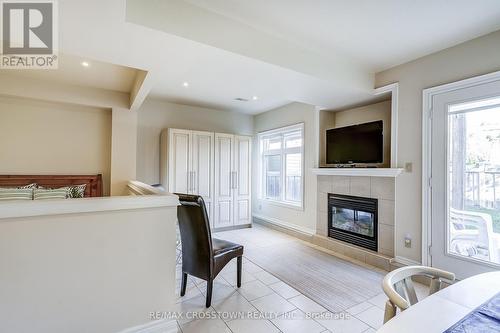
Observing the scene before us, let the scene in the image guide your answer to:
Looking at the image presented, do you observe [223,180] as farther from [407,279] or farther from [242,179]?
[407,279]

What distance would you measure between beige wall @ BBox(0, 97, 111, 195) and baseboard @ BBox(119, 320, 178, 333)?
119 inches

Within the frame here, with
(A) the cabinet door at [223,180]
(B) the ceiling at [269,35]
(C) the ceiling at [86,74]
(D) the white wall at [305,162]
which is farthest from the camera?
(A) the cabinet door at [223,180]

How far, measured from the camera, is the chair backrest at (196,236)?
2.21m

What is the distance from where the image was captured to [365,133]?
3.48 meters

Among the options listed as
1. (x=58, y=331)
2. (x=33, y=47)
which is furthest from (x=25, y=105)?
(x=58, y=331)

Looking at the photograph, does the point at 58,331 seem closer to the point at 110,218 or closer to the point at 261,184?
the point at 110,218

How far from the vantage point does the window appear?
485 cm

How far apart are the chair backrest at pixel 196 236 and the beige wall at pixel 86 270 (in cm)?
31

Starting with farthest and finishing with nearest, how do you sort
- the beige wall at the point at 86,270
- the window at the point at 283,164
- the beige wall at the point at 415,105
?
1. the window at the point at 283,164
2. the beige wall at the point at 415,105
3. the beige wall at the point at 86,270

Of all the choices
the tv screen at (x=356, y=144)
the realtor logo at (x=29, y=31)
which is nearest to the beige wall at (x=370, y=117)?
the tv screen at (x=356, y=144)

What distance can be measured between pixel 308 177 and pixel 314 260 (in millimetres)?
1611

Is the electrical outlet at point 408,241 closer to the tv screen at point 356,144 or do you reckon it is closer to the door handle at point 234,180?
the tv screen at point 356,144

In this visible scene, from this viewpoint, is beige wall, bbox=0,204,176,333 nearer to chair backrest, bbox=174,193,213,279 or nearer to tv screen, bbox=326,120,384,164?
chair backrest, bbox=174,193,213,279

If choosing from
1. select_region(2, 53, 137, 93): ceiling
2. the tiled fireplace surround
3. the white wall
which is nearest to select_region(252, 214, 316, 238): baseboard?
the white wall
